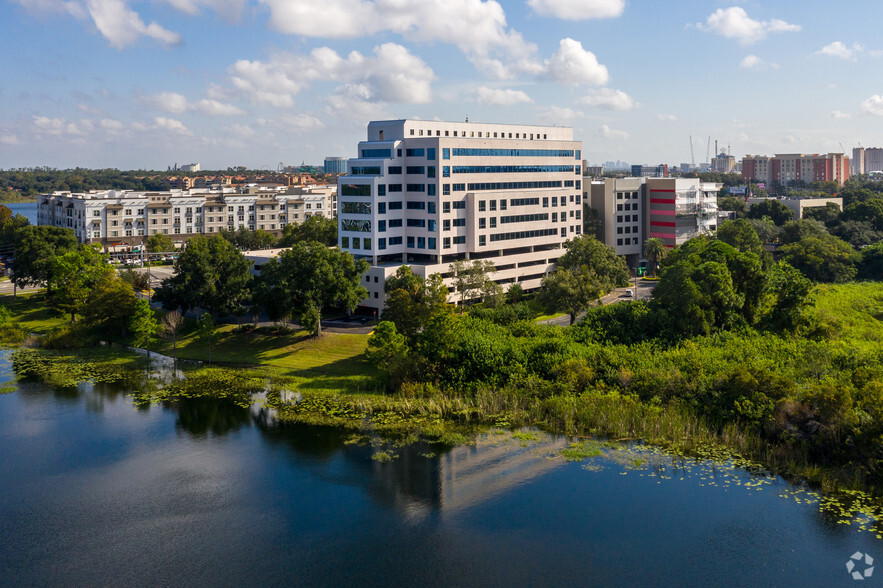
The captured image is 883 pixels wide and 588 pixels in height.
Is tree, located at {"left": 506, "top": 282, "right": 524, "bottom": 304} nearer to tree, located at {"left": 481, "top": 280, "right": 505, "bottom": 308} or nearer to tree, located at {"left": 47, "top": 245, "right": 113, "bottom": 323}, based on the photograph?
tree, located at {"left": 481, "top": 280, "right": 505, "bottom": 308}

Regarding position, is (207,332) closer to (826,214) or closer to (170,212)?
(170,212)

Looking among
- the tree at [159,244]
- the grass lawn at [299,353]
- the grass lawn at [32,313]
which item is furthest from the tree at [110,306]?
the tree at [159,244]

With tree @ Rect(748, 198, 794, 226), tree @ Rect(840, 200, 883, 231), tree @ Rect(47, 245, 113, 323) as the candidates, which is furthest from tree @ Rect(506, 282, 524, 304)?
tree @ Rect(840, 200, 883, 231)

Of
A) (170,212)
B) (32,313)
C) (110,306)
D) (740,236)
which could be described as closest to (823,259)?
(740,236)

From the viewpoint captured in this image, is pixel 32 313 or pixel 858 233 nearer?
pixel 32 313

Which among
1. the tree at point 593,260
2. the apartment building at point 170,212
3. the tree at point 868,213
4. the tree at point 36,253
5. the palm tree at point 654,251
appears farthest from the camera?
the apartment building at point 170,212

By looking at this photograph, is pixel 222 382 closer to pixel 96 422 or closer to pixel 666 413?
pixel 96 422

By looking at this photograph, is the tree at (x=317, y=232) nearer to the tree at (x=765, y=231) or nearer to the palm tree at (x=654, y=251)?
the palm tree at (x=654, y=251)
